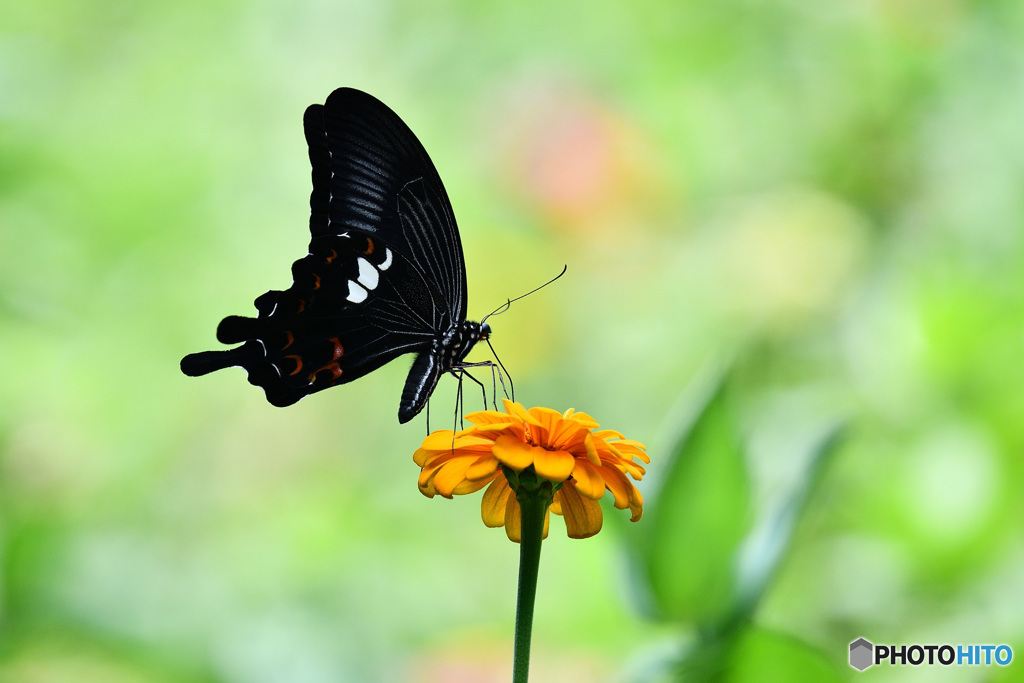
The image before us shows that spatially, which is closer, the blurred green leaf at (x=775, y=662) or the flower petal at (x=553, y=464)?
the flower petal at (x=553, y=464)

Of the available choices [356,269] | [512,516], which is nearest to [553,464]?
[512,516]

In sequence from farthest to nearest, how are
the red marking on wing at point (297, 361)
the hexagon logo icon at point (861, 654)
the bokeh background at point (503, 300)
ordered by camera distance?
the bokeh background at point (503, 300)
the hexagon logo icon at point (861, 654)
the red marking on wing at point (297, 361)

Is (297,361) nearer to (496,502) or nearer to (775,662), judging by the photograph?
(496,502)

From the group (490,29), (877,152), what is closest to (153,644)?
(490,29)

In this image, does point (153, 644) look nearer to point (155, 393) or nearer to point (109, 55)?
point (155, 393)

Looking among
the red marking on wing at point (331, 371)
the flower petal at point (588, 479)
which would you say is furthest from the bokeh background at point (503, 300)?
the flower petal at point (588, 479)

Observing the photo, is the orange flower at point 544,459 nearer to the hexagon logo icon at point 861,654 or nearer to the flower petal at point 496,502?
the flower petal at point 496,502
